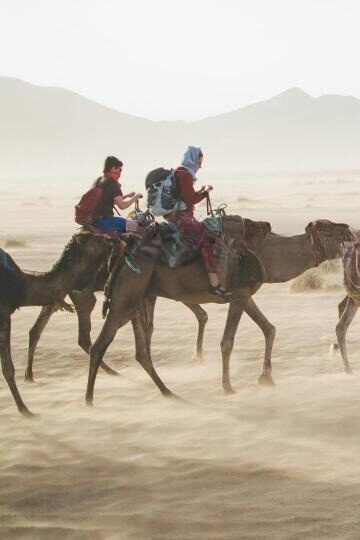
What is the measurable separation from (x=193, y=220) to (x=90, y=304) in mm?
2037

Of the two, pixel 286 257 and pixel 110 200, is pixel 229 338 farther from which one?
pixel 110 200

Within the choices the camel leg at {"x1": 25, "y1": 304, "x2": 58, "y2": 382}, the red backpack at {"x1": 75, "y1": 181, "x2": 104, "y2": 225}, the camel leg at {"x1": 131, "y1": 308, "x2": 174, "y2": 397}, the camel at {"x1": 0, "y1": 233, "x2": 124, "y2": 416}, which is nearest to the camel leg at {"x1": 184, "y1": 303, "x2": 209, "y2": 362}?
the camel leg at {"x1": 131, "y1": 308, "x2": 174, "y2": 397}

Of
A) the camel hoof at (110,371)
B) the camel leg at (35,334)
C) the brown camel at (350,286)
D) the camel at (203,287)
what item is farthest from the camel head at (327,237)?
the camel leg at (35,334)

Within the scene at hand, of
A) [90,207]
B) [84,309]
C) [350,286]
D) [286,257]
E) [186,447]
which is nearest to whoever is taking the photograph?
[186,447]

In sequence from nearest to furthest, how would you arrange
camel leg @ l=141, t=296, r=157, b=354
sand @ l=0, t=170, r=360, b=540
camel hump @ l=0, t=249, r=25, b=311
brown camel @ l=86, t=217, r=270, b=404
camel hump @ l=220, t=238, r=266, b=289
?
sand @ l=0, t=170, r=360, b=540
camel hump @ l=0, t=249, r=25, b=311
brown camel @ l=86, t=217, r=270, b=404
camel hump @ l=220, t=238, r=266, b=289
camel leg @ l=141, t=296, r=157, b=354

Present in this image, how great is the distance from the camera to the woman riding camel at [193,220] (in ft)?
30.3

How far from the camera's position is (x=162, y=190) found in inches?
365

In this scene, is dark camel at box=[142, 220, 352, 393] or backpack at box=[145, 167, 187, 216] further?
dark camel at box=[142, 220, 352, 393]

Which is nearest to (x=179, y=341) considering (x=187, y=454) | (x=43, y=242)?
(x=187, y=454)

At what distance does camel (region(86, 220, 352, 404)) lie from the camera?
943 cm

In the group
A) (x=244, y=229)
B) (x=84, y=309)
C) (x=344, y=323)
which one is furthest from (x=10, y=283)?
(x=344, y=323)

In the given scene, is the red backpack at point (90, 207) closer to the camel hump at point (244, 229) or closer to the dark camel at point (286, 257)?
the camel hump at point (244, 229)

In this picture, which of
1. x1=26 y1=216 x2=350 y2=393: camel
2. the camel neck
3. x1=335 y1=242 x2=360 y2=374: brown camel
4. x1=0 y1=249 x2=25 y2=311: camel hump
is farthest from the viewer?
x1=335 y1=242 x2=360 y2=374: brown camel

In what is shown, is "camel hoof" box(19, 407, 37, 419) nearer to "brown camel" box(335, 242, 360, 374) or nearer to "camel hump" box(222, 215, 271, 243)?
"camel hump" box(222, 215, 271, 243)
